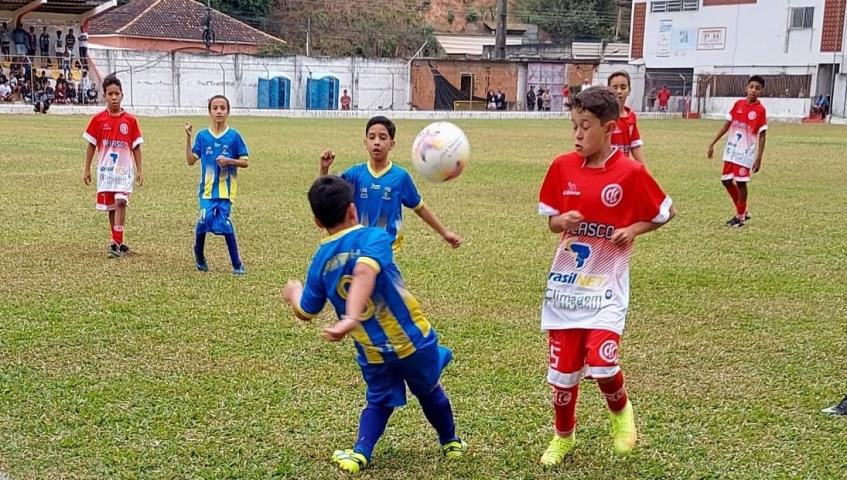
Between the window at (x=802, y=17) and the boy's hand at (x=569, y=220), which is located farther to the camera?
the window at (x=802, y=17)

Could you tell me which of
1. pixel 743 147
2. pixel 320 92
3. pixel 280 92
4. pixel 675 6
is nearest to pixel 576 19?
pixel 675 6

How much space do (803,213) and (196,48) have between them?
153ft

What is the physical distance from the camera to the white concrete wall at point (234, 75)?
4234 cm

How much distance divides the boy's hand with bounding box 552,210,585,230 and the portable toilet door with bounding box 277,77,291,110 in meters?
43.8

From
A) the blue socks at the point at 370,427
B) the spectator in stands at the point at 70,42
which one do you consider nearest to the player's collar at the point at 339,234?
the blue socks at the point at 370,427

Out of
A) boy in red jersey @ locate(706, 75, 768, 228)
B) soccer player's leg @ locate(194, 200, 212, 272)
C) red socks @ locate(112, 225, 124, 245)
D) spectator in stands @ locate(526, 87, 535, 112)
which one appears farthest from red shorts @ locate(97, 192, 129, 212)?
spectator in stands @ locate(526, 87, 535, 112)

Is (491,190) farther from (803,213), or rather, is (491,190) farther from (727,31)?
(727,31)

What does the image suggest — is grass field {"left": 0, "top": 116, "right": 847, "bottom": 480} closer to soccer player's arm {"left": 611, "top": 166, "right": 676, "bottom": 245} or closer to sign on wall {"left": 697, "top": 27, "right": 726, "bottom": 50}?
soccer player's arm {"left": 611, "top": 166, "right": 676, "bottom": 245}

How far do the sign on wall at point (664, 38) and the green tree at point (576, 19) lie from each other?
24346 mm

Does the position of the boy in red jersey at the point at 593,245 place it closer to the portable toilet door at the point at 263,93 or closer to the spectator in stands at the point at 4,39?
the portable toilet door at the point at 263,93

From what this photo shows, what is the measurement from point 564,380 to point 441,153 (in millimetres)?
1472

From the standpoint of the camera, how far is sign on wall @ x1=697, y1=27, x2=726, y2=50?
52.0 meters

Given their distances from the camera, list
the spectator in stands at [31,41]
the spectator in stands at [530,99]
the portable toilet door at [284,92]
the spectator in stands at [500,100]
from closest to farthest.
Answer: the spectator in stands at [31,41], the portable toilet door at [284,92], the spectator in stands at [500,100], the spectator in stands at [530,99]

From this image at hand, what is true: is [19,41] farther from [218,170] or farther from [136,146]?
[218,170]
